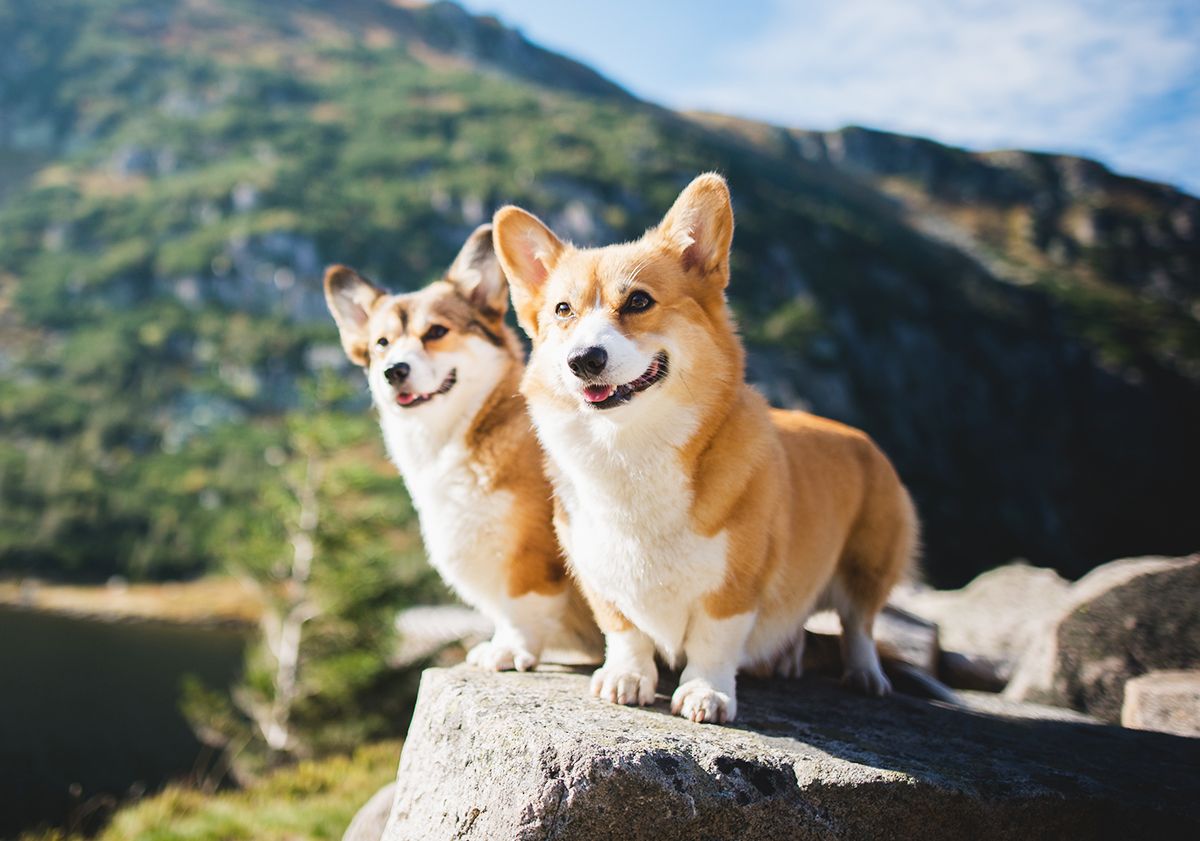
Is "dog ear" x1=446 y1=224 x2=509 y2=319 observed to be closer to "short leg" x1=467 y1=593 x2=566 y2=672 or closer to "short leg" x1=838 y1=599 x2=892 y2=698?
"short leg" x1=467 y1=593 x2=566 y2=672

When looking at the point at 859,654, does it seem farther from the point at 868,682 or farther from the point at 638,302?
the point at 638,302

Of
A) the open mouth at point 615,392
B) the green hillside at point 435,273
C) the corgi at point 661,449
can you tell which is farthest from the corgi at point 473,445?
Answer: the green hillside at point 435,273

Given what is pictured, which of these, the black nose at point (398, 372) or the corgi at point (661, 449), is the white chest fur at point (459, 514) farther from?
the corgi at point (661, 449)

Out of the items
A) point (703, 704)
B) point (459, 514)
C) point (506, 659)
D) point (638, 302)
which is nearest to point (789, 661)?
point (703, 704)

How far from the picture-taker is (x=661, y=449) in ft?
12.0

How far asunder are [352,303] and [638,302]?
284cm

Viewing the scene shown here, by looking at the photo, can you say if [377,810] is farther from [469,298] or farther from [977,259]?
[977,259]

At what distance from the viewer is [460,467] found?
488 centimetres

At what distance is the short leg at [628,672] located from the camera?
3.76 metres

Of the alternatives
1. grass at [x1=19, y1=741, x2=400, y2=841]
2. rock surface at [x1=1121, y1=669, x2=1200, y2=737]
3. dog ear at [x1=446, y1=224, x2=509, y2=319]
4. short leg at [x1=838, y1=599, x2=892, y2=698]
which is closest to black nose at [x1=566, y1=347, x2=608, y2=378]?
dog ear at [x1=446, y1=224, x2=509, y2=319]

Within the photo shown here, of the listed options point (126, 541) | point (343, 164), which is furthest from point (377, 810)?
point (343, 164)

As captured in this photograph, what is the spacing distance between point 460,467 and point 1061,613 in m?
5.21

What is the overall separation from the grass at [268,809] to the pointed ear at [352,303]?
404 cm

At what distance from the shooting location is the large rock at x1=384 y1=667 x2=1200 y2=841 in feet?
9.53
